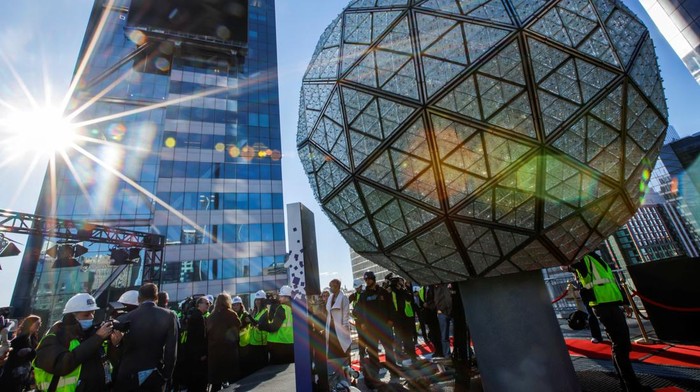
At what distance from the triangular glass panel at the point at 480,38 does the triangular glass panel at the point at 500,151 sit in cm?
42

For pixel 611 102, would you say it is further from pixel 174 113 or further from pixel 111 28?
pixel 111 28

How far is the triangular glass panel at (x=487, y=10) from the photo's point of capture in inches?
58.8

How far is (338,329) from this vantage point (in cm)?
491

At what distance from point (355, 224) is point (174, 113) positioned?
30.6 meters

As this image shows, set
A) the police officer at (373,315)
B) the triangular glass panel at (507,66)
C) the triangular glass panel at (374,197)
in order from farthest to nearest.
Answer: the police officer at (373,315)
the triangular glass panel at (374,197)
the triangular glass panel at (507,66)

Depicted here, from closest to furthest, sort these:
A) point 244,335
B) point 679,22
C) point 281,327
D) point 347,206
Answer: point 347,206 → point 281,327 → point 244,335 → point 679,22

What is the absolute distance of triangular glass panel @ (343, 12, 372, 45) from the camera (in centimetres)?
185

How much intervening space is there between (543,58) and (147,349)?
15.1ft

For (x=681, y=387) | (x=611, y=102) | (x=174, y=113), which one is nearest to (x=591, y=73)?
(x=611, y=102)

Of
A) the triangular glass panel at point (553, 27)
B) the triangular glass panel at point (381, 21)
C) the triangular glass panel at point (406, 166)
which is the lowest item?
the triangular glass panel at point (406, 166)

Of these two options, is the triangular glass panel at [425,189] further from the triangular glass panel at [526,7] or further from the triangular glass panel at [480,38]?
the triangular glass panel at [526,7]

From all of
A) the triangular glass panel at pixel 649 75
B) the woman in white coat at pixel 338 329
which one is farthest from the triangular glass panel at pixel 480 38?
the woman in white coat at pixel 338 329

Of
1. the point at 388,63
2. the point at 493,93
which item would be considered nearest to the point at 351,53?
the point at 388,63

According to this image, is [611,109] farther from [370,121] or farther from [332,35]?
[332,35]
